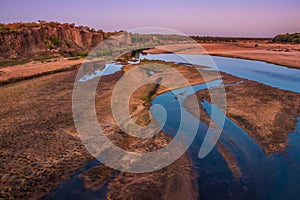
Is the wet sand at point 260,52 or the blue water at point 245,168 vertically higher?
the wet sand at point 260,52

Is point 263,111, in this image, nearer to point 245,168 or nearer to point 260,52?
point 245,168

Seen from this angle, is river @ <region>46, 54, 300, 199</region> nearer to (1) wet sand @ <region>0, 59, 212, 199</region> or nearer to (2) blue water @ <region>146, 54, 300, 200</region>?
(2) blue water @ <region>146, 54, 300, 200</region>

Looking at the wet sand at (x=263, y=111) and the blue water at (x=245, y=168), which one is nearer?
the blue water at (x=245, y=168)

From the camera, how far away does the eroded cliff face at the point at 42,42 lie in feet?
90.0

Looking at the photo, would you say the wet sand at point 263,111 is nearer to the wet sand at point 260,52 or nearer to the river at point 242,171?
the river at point 242,171

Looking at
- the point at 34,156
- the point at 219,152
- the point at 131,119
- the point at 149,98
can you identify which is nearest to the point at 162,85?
the point at 149,98

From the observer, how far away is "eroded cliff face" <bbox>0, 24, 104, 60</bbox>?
2744cm

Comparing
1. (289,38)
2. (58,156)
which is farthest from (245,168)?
(289,38)

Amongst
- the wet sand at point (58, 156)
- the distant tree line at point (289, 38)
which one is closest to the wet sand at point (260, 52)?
the distant tree line at point (289, 38)

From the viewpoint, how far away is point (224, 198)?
6023mm

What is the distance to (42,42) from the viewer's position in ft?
107

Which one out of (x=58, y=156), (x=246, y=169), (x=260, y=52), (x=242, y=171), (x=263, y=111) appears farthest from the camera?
(x=260, y=52)

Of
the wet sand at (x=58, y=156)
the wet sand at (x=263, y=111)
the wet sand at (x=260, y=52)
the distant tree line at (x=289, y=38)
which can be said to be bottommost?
the wet sand at (x=58, y=156)

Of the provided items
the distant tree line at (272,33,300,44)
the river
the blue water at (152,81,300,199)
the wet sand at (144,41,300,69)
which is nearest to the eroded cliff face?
the wet sand at (144,41,300,69)
